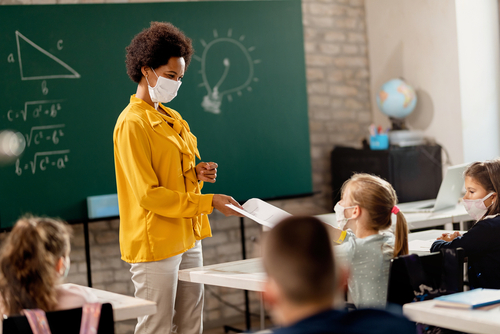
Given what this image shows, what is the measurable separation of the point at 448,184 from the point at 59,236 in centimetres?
250

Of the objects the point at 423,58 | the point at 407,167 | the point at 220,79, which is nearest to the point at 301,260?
the point at 220,79

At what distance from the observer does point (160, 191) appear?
7.00 feet

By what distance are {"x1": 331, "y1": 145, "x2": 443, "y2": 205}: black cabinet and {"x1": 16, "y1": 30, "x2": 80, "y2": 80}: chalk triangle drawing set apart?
227cm

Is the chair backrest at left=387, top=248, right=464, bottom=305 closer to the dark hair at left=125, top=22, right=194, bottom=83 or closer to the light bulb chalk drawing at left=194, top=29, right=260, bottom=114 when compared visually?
the dark hair at left=125, top=22, right=194, bottom=83

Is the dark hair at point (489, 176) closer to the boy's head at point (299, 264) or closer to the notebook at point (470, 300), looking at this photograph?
the notebook at point (470, 300)

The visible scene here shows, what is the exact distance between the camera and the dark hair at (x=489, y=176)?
2537 mm

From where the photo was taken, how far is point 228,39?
422 cm

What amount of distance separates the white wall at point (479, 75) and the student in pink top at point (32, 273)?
3554 millimetres

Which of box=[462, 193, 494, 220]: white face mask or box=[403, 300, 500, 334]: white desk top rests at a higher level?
box=[462, 193, 494, 220]: white face mask

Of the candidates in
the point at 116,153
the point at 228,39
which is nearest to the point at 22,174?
the point at 116,153

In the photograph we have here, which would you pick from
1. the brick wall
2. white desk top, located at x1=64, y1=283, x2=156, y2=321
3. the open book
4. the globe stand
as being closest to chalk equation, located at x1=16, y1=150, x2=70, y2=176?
the brick wall

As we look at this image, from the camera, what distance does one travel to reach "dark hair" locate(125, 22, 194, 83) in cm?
228

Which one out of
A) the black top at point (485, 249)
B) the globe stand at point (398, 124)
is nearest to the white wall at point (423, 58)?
the globe stand at point (398, 124)

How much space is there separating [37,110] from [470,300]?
2754 mm
